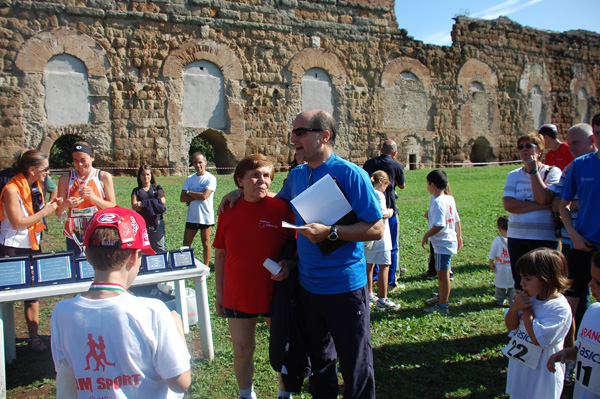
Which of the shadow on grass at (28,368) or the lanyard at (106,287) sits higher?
the lanyard at (106,287)

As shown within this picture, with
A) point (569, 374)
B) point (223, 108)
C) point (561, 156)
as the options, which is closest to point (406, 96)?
point (223, 108)

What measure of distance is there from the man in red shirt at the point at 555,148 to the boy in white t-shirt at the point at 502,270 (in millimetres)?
853

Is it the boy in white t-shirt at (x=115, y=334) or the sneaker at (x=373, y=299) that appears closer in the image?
the boy in white t-shirt at (x=115, y=334)

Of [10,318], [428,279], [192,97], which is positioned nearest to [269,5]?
[192,97]

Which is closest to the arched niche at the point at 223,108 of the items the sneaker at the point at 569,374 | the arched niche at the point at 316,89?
the arched niche at the point at 316,89

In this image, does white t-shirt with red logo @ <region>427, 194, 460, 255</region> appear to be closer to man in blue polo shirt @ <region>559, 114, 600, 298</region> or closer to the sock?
man in blue polo shirt @ <region>559, 114, 600, 298</region>

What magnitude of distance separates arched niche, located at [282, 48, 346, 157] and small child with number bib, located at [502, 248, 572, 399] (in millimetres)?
14572

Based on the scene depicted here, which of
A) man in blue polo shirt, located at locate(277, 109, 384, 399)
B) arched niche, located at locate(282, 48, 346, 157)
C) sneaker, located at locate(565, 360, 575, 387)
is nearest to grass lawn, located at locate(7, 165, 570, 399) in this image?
sneaker, located at locate(565, 360, 575, 387)

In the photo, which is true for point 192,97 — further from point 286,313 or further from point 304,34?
point 286,313

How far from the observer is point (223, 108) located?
16.2 m

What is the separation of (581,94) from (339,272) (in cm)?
2754

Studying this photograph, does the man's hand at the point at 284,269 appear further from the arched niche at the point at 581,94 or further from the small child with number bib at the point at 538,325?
the arched niche at the point at 581,94

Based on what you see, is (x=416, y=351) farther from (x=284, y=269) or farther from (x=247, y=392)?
(x=284, y=269)

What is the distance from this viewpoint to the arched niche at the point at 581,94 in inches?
956
